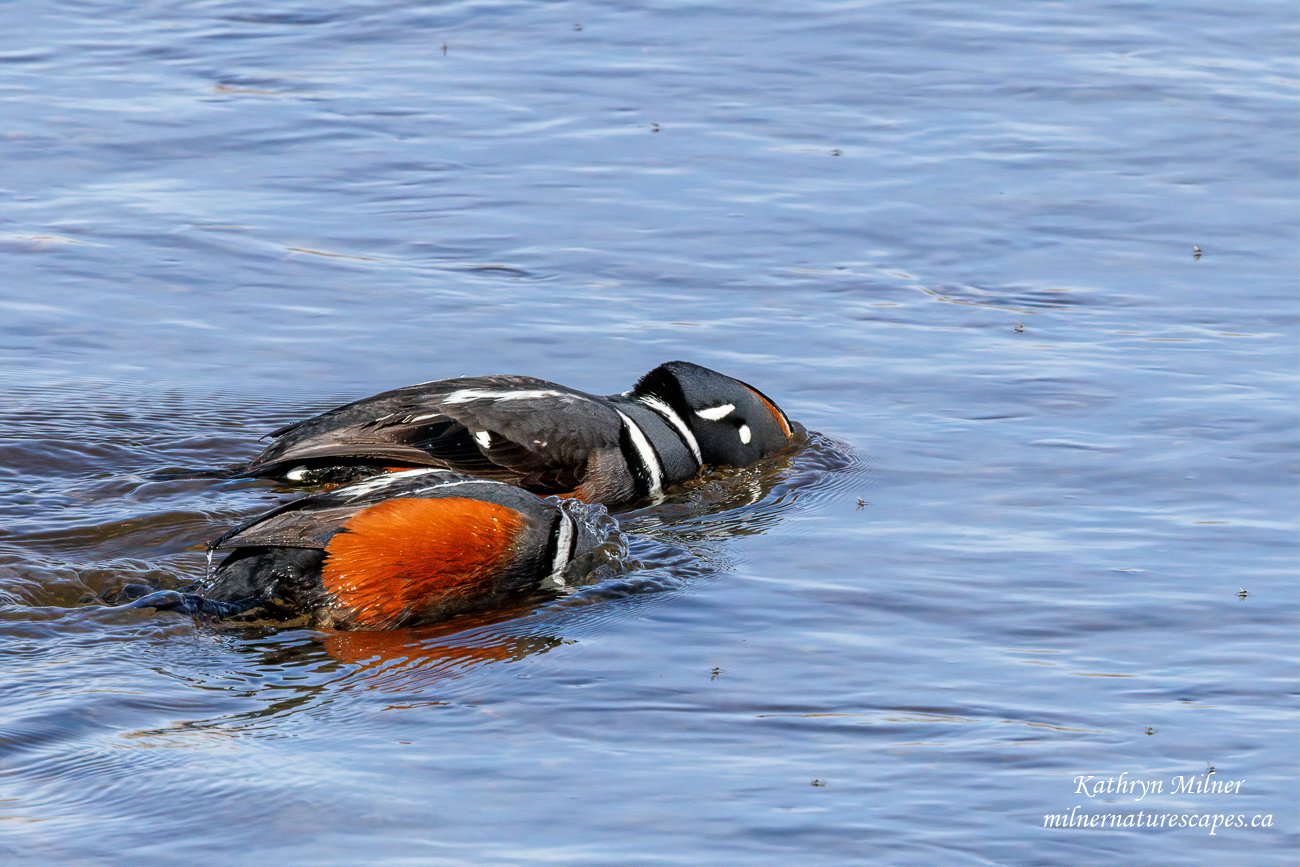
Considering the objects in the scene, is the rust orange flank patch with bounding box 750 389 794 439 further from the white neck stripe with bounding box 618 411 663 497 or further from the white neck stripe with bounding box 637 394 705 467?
the white neck stripe with bounding box 618 411 663 497

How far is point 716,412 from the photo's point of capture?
9.37m

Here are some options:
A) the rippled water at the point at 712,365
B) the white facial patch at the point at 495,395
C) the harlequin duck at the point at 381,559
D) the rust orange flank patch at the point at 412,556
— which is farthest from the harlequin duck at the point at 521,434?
the rust orange flank patch at the point at 412,556

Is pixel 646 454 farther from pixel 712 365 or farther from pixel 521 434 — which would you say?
pixel 712 365

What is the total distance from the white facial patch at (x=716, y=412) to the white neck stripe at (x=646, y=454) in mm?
358

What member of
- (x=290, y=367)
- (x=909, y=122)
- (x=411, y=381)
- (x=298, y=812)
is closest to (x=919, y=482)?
(x=411, y=381)

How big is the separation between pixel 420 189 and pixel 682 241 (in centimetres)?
199

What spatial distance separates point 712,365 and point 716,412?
3.35ft

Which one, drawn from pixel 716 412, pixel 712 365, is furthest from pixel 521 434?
pixel 712 365

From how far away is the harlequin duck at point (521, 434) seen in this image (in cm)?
860

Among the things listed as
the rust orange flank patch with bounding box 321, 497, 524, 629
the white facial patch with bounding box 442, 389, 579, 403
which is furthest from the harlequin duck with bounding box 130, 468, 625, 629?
the white facial patch with bounding box 442, 389, 579, 403

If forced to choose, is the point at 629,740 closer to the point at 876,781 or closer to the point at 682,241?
the point at 876,781

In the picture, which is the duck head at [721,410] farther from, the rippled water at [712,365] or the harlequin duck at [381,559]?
the harlequin duck at [381,559]

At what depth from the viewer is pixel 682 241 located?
1192cm

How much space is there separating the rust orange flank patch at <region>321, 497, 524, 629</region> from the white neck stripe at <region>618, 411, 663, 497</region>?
177 centimetres
